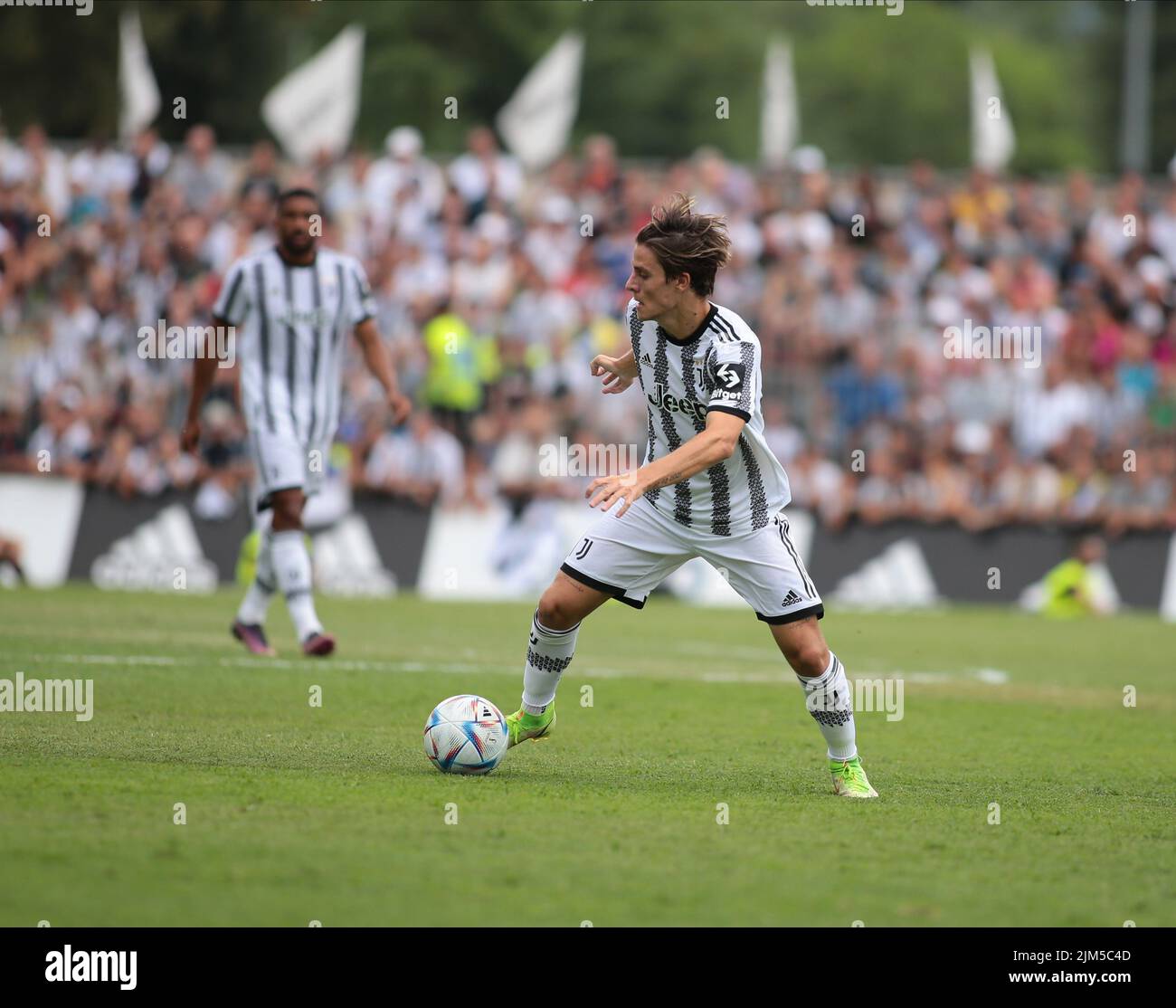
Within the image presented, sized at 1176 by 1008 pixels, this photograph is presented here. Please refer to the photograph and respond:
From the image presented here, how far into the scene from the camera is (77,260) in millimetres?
22547

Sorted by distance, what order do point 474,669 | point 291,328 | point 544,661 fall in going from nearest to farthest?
point 544,661
point 474,669
point 291,328

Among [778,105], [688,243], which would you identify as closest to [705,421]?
[688,243]

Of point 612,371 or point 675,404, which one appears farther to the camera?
point 612,371

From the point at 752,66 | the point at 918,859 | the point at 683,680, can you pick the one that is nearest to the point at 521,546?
the point at 683,680

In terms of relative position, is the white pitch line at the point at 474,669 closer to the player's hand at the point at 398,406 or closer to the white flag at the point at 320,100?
the player's hand at the point at 398,406

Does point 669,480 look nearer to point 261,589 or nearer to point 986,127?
point 261,589

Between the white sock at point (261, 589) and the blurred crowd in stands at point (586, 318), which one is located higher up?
the blurred crowd in stands at point (586, 318)

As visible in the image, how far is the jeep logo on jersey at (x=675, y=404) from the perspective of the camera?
25.1 ft

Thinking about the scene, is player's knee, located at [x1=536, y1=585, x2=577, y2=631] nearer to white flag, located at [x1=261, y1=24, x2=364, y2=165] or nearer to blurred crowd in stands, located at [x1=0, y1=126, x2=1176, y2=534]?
blurred crowd in stands, located at [x1=0, y1=126, x2=1176, y2=534]

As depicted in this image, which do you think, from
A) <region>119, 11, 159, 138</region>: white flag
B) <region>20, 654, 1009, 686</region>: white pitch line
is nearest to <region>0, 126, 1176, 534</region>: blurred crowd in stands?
<region>119, 11, 159, 138</region>: white flag

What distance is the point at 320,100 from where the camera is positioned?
A: 85.3 ft

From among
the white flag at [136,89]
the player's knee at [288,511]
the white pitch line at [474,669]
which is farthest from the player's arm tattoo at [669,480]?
the white flag at [136,89]

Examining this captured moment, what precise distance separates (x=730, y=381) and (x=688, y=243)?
602mm

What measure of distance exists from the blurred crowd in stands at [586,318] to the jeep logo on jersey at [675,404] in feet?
42.1
